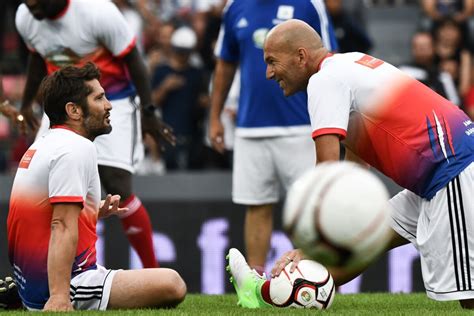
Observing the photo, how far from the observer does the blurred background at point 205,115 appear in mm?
11828

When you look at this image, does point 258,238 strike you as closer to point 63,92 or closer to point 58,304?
point 63,92

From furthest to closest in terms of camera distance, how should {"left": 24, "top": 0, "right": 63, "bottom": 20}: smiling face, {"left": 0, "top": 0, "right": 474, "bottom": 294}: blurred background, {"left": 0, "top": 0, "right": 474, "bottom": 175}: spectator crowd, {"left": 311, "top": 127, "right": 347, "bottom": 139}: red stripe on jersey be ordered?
1. {"left": 0, "top": 0, "right": 474, "bottom": 175}: spectator crowd
2. {"left": 0, "top": 0, "right": 474, "bottom": 294}: blurred background
3. {"left": 24, "top": 0, "right": 63, "bottom": 20}: smiling face
4. {"left": 311, "top": 127, "right": 347, "bottom": 139}: red stripe on jersey

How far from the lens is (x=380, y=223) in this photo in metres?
6.67

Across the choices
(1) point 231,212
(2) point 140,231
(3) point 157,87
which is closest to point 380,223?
(2) point 140,231

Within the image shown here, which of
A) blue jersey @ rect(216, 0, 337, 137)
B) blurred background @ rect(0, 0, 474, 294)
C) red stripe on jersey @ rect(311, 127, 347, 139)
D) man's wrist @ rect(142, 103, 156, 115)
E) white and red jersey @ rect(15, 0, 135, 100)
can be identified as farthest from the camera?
blurred background @ rect(0, 0, 474, 294)

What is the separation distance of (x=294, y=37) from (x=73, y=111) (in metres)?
1.34

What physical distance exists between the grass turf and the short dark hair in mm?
1162

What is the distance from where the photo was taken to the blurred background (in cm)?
1183

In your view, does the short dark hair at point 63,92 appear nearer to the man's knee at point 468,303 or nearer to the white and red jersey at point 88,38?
the white and red jersey at point 88,38

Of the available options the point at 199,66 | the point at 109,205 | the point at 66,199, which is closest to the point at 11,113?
the point at 109,205

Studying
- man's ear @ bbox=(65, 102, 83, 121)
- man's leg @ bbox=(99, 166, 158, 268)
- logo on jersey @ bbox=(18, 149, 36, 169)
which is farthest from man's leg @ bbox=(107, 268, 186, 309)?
man's leg @ bbox=(99, 166, 158, 268)

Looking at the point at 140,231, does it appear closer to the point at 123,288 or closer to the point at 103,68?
the point at 103,68

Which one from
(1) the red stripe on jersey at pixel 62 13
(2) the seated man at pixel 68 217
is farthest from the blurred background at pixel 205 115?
(2) the seated man at pixel 68 217

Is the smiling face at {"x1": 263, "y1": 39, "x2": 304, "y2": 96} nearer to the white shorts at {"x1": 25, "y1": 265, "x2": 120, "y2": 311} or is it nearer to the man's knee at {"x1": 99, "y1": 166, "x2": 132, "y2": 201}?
the white shorts at {"x1": 25, "y1": 265, "x2": 120, "y2": 311}
